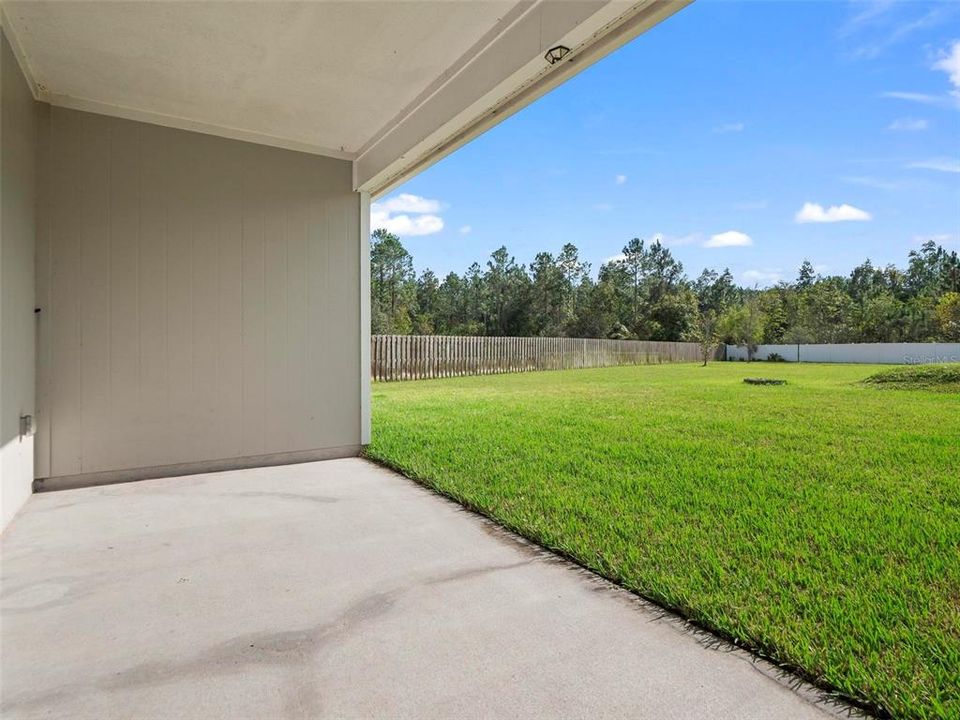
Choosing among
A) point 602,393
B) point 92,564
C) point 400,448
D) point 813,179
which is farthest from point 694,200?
point 92,564

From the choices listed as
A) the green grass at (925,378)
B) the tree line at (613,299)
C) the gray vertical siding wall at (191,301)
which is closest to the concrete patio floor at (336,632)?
the gray vertical siding wall at (191,301)

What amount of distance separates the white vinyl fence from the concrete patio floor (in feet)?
46.5

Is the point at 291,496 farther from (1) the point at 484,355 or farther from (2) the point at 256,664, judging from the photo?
Answer: (1) the point at 484,355

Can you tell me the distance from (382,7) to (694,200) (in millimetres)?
32876

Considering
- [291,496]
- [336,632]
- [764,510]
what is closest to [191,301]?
[291,496]

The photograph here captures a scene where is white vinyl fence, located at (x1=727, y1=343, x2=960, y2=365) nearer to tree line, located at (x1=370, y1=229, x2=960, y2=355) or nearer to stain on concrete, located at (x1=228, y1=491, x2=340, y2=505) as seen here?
tree line, located at (x1=370, y1=229, x2=960, y2=355)

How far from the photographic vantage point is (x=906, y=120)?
10.6 meters

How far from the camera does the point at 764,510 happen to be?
2684 mm

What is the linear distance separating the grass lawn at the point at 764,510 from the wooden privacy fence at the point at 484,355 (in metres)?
4.41

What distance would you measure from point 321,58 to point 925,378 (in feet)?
31.6

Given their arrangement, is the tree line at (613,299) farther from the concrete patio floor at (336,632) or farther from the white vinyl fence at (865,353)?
the concrete patio floor at (336,632)

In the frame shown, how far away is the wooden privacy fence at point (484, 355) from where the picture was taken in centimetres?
1071

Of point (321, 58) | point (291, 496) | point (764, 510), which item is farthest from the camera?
point (291, 496)

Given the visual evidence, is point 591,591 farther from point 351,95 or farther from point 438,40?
point 351,95
